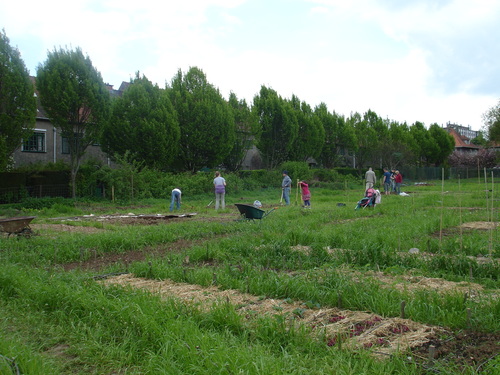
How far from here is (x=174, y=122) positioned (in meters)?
27.7

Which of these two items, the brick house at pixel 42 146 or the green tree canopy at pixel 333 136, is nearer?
the brick house at pixel 42 146

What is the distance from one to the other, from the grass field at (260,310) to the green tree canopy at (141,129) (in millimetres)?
18655

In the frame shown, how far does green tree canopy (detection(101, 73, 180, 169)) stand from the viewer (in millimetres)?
26531

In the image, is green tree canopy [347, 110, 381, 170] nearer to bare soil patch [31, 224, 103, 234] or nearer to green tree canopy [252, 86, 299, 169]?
green tree canopy [252, 86, 299, 169]

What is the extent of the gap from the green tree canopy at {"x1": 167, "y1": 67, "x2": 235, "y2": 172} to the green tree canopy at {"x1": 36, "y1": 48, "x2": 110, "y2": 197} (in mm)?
7210

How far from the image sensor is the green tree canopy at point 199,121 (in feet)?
97.5

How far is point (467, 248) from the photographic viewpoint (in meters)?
7.42

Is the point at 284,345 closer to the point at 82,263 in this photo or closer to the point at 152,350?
the point at 152,350

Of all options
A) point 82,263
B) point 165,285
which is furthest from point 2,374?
point 82,263

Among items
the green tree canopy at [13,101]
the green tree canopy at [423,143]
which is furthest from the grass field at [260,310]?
the green tree canopy at [423,143]

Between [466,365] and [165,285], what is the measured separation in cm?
386

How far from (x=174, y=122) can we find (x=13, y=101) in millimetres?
9226

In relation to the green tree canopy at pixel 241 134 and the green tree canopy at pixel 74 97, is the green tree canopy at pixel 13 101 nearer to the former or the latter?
the green tree canopy at pixel 74 97

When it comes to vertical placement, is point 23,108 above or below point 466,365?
above
